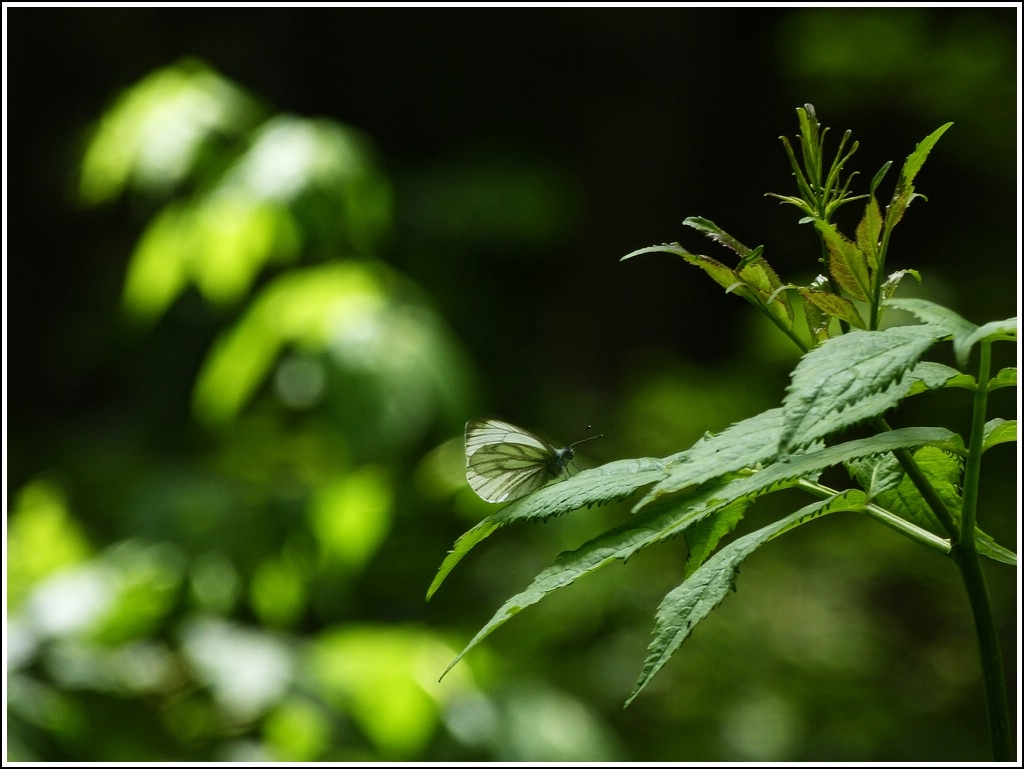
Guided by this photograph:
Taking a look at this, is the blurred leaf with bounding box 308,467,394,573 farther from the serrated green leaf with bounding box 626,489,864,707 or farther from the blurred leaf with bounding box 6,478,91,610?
the serrated green leaf with bounding box 626,489,864,707

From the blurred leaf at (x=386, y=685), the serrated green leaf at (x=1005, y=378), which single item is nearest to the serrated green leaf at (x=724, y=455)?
the serrated green leaf at (x=1005, y=378)

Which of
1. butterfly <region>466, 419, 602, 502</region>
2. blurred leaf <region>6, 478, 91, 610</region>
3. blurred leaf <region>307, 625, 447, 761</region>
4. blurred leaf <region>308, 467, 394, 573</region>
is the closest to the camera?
butterfly <region>466, 419, 602, 502</region>

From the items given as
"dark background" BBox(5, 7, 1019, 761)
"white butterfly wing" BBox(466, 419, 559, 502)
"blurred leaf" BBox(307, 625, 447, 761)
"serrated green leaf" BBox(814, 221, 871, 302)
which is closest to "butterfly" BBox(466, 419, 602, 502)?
"white butterfly wing" BBox(466, 419, 559, 502)

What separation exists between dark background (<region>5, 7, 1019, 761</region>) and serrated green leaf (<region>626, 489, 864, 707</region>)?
5.03 ft

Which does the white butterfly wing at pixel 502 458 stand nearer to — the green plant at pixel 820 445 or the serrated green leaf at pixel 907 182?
the green plant at pixel 820 445

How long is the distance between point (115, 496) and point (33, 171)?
276 cm

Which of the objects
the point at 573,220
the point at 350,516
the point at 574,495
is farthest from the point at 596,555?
the point at 573,220

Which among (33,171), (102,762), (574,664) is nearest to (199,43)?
(33,171)

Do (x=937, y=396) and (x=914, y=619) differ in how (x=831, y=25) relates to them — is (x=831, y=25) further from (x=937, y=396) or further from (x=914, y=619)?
(x=914, y=619)

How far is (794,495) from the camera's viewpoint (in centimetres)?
282

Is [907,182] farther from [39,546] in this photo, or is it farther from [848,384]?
[39,546]

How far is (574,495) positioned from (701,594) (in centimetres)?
8

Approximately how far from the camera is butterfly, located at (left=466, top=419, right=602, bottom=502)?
76 centimetres

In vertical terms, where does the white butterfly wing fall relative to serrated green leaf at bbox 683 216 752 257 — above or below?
below
